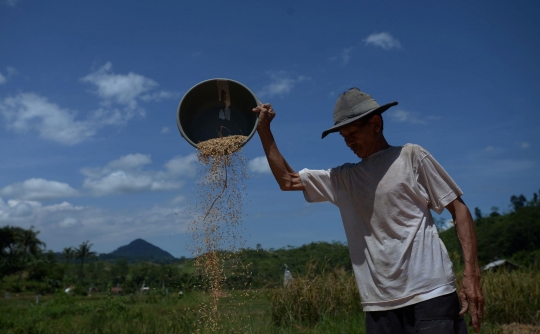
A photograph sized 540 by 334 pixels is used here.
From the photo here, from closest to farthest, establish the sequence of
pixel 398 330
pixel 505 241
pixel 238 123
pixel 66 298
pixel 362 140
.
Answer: pixel 398 330 < pixel 362 140 < pixel 238 123 < pixel 66 298 < pixel 505 241

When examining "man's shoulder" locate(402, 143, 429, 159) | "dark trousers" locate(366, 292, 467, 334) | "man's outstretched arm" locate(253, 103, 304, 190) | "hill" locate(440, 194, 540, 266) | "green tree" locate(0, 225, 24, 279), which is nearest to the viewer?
"dark trousers" locate(366, 292, 467, 334)

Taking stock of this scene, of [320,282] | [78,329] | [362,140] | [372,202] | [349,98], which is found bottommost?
[78,329]

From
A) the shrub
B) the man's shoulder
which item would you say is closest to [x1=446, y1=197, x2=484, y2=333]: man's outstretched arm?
the man's shoulder

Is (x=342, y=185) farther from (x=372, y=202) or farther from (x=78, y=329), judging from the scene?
(x=78, y=329)

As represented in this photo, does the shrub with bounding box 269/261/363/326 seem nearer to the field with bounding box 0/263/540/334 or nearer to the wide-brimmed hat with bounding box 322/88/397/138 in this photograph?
the field with bounding box 0/263/540/334

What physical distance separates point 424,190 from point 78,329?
183 inches

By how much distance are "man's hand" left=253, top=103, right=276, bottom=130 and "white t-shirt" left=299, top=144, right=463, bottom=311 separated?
19.9 inches

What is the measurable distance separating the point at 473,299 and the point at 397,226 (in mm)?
406

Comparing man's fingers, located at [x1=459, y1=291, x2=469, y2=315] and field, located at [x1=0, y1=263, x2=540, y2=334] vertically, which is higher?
man's fingers, located at [x1=459, y1=291, x2=469, y2=315]

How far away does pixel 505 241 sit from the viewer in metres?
26.9

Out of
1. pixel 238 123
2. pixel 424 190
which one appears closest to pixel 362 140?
pixel 424 190

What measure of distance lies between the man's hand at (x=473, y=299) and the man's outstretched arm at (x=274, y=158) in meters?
0.84

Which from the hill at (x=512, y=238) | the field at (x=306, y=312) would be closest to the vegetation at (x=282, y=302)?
the field at (x=306, y=312)

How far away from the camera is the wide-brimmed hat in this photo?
7.21ft
